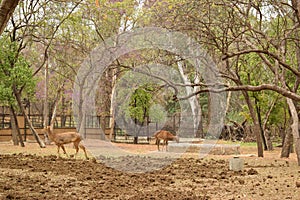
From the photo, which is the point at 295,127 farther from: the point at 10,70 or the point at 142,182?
→ the point at 10,70

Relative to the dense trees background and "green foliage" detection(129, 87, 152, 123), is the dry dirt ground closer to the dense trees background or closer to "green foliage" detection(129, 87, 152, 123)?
the dense trees background

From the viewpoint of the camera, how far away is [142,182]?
326 inches

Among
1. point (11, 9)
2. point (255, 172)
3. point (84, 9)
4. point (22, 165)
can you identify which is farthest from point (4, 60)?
point (11, 9)

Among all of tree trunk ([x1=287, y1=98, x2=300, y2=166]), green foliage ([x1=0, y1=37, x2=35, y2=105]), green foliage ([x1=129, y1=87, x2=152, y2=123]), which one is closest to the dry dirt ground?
tree trunk ([x1=287, y1=98, x2=300, y2=166])

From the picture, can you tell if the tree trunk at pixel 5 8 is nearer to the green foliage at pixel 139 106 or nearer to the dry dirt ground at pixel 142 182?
the dry dirt ground at pixel 142 182

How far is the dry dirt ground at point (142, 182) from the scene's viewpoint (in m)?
6.90

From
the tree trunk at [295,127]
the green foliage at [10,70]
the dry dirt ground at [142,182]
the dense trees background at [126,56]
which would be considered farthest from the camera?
the green foliage at [10,70]

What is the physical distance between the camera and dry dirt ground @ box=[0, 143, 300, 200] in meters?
6.90

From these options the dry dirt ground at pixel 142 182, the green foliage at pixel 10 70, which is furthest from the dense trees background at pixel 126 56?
the dry dirt ground at pixel 142 182

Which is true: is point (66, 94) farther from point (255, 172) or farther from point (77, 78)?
point (255, 172)

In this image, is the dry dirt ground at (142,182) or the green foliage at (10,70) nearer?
the dry dirt ground at (142,182)

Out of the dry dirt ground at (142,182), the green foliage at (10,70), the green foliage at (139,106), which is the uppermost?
the green foliage at (10,70)

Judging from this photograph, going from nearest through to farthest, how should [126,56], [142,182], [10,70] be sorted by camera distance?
[142,182], [10,70], [126,56]

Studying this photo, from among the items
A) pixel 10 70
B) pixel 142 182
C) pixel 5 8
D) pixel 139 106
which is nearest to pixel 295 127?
pixel 142 182
